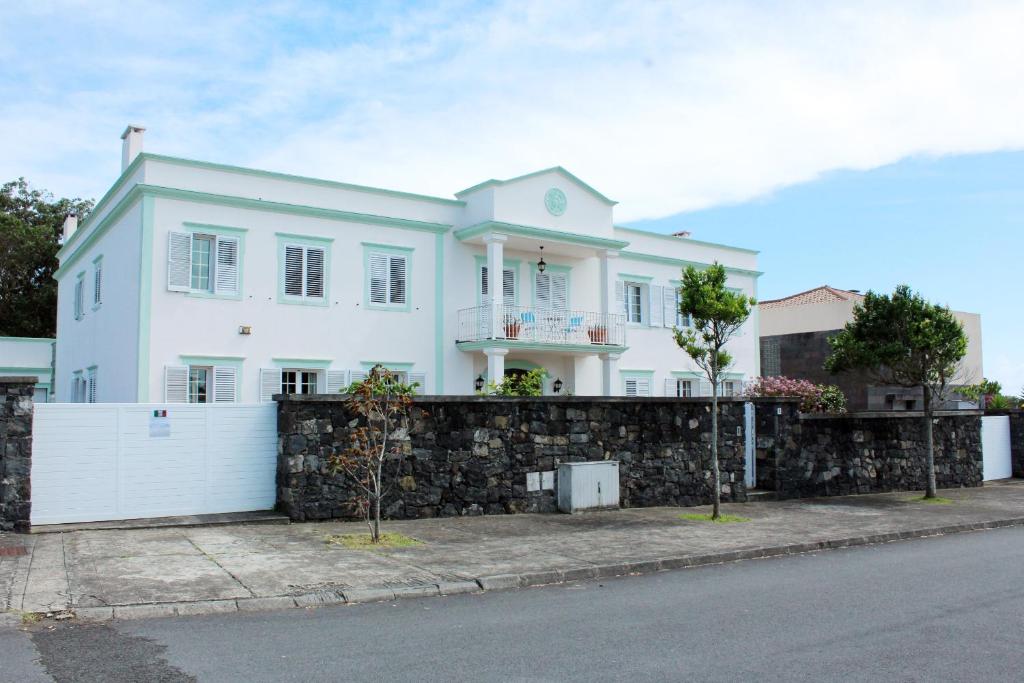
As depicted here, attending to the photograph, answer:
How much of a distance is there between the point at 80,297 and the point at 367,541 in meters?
16.9

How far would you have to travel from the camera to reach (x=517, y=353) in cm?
2314

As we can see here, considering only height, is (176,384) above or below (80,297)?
below

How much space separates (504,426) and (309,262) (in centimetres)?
848

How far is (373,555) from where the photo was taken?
989cm

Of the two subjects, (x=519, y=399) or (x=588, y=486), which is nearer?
(x=519, y=399)

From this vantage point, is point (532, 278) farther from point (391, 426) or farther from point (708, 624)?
point (708, 624)

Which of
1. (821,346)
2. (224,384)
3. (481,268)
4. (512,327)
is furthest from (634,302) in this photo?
(224,384)

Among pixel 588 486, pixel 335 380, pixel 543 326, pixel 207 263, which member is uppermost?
pixel 207 263

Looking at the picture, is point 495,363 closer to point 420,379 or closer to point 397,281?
point 420,379

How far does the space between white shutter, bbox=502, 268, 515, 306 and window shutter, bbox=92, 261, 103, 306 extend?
32.8ft

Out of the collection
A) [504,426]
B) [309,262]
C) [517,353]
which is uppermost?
[309,262]

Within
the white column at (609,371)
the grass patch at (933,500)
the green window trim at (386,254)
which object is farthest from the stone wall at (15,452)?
the white column at (609,371)

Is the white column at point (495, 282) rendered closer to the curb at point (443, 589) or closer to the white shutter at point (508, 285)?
the white shutter at point (508, 285)

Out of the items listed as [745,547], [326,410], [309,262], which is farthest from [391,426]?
[309,262]
